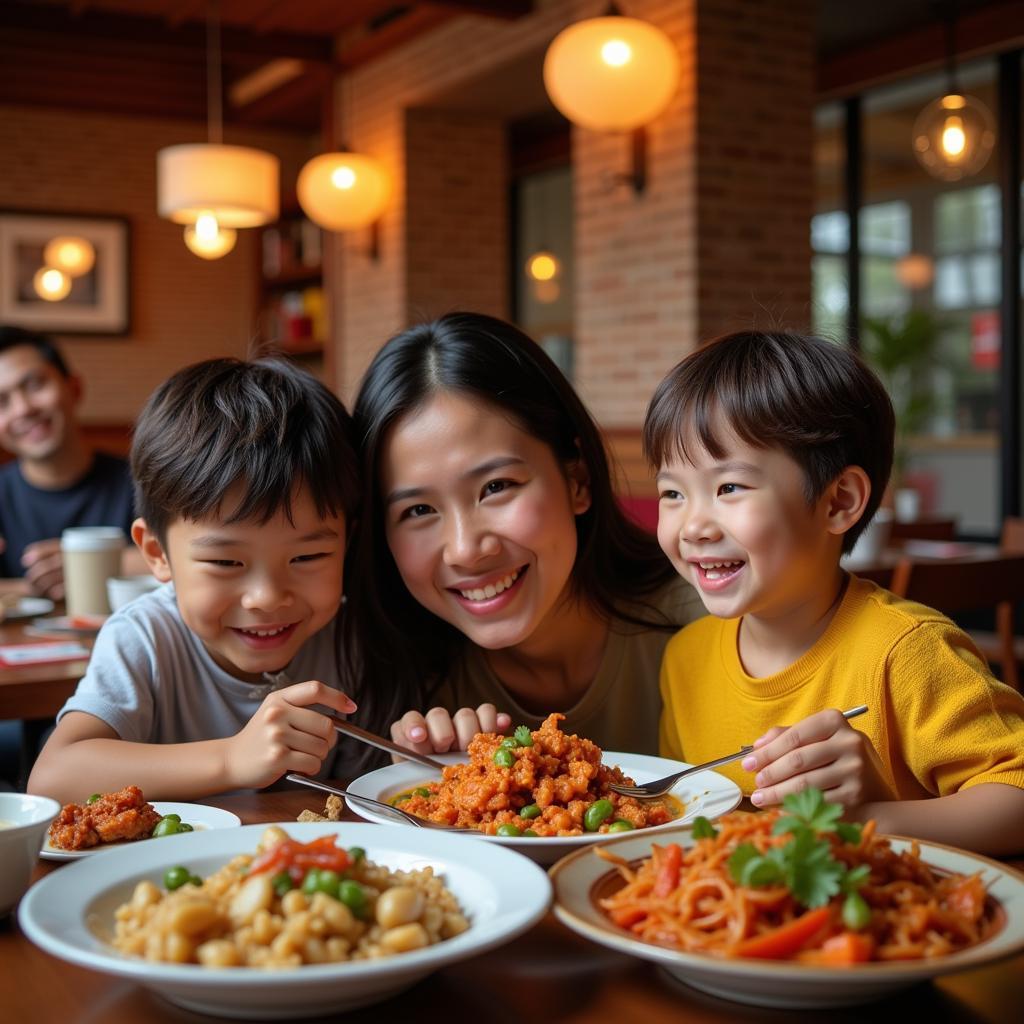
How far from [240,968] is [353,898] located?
84mm

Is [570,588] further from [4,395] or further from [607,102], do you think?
[607,102]

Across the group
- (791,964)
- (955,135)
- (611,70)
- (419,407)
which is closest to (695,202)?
(611,70)

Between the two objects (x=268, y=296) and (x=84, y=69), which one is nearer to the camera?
(x=84, y=69)

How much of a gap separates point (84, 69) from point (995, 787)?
30.4 feet

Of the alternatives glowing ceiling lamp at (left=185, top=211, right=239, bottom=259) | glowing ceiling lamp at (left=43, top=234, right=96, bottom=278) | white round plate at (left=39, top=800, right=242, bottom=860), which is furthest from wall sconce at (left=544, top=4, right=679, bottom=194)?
glowing ceiling lamp at (left=43, top=234, right=96, bottom=278)

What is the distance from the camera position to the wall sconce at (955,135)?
5.30 metres

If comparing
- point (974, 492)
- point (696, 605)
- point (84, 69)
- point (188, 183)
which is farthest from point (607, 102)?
point (84, 69)

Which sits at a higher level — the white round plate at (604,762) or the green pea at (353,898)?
the green pea at (353,898)

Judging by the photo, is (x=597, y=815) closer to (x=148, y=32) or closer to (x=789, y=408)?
(x=789, y=408)

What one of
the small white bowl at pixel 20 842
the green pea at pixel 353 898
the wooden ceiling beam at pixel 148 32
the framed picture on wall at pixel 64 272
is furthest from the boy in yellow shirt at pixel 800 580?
the framed picture on wall at pixel 64 272

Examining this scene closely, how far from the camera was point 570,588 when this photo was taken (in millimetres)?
1813

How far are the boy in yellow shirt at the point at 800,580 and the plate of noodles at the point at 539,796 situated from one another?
0.20 m

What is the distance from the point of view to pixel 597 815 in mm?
1101

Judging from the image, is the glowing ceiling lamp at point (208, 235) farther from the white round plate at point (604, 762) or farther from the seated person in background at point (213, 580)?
the white round plate at point (604, 762)
